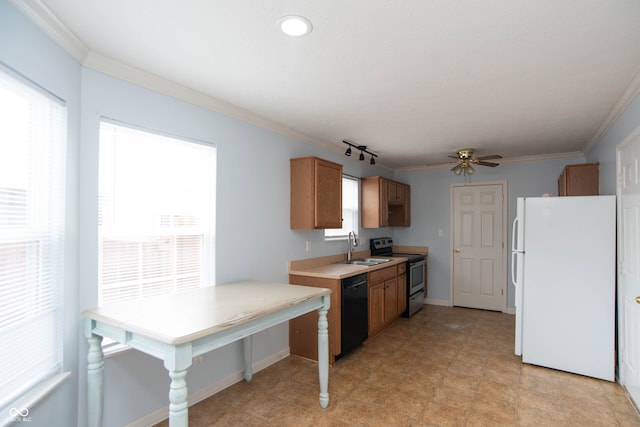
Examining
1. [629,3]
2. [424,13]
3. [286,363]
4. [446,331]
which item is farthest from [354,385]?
[629,3]

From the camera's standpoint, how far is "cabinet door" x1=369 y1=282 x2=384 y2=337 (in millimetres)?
3949

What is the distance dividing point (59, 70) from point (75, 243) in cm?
92

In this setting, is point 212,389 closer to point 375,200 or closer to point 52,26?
point 52,26

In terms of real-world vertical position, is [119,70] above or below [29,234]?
above

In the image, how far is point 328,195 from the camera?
12.3 feet

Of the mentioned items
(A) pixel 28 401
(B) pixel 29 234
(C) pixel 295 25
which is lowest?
(A) pixel 28 401

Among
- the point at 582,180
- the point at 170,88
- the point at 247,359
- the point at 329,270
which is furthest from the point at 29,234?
the point at 582,180

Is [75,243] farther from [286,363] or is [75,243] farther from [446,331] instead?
[446,331]

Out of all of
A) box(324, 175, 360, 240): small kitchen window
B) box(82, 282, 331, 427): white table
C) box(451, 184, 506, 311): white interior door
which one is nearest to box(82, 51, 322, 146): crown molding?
box(82, 282, 331, 427): white table

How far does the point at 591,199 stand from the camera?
313cm

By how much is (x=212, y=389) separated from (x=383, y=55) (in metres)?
2.72

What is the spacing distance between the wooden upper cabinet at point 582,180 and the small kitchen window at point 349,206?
2.49m

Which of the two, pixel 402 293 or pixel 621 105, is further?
pixel 402 293

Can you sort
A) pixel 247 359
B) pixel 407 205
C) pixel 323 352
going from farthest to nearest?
pixel 407 205 → pixel 247 359 → pixel 323 352
